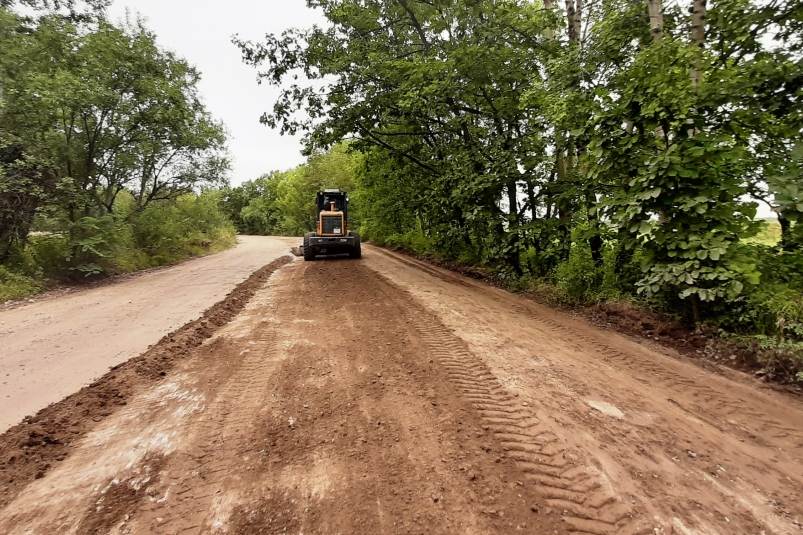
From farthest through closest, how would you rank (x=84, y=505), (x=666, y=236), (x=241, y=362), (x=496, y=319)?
(x=496, y=319), (x=666, y=236), (x=241, y=362), (x=84, y=505)

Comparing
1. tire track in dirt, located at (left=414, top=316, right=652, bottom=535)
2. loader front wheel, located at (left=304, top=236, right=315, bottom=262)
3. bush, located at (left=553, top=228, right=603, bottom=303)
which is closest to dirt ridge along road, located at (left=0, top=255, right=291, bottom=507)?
tire track in dirt, located at (left=414, top=316, right=652, bottom=535)

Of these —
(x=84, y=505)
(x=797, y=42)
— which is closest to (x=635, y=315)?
(x=797, y=42)

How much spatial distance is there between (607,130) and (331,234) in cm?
1223

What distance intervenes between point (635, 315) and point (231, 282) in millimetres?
9708

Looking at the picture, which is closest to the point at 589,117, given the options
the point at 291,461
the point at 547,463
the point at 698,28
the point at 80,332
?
the point at 698,28

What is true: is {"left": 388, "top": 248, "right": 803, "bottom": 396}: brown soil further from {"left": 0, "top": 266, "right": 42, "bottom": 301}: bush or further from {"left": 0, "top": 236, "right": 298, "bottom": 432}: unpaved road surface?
{"left": 0, "top": 266, "right": 42, "bottom": 301}: bush

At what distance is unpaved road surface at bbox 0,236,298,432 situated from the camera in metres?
3.92

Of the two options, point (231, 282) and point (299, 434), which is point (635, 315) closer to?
point (299, 434)

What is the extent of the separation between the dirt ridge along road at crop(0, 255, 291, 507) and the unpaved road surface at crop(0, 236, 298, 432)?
0.25m

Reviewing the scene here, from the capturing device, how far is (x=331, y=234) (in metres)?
15.8

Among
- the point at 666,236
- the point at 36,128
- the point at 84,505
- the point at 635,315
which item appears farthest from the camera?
the point at 36,128

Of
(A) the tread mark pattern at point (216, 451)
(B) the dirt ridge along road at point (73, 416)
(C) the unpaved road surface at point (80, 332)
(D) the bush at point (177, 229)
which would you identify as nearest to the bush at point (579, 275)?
(A) the tread mark pattern at point (216, 451)

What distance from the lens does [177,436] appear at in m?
2.86

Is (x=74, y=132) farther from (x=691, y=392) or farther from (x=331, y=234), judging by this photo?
(x=691, y=392)
